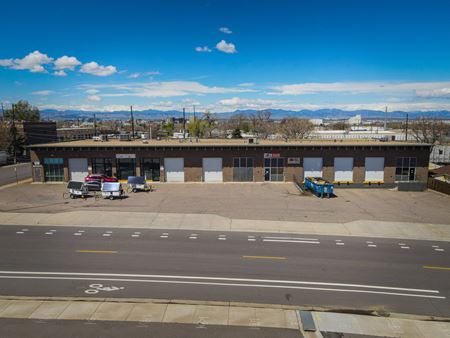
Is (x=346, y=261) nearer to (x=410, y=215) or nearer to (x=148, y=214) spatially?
(x=410, y=215)

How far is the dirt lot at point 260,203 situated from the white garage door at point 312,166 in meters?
3.44

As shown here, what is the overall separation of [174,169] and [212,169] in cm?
466

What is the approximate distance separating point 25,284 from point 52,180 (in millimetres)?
29703

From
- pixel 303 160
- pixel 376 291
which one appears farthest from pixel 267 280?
pixel 303 160

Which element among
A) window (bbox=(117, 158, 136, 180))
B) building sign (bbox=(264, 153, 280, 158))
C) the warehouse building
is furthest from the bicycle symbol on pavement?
building sign (bbox=(264, 153, 280, 158))

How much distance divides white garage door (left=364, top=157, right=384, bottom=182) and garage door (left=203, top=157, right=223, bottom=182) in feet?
58.2

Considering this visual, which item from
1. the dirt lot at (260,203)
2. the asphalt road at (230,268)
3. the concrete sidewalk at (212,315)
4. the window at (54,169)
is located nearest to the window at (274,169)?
the dirt lot at (260,203)

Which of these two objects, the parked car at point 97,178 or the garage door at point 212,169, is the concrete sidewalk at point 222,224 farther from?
the garage door at point 212,169

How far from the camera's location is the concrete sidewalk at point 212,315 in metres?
12.3

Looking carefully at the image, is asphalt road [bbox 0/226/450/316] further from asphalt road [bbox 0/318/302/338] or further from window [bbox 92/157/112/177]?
window [bbox 92/157/112/177]

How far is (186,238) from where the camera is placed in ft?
72.2

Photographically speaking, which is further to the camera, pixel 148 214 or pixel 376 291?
pixel 148 214

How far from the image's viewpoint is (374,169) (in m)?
41.2

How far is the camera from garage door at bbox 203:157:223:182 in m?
41.4
